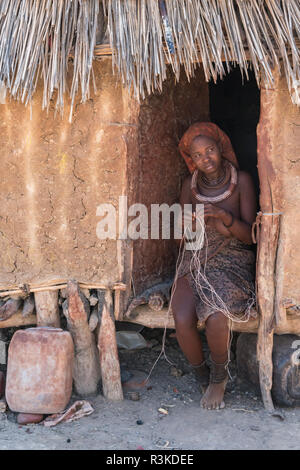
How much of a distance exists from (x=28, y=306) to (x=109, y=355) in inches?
25.6

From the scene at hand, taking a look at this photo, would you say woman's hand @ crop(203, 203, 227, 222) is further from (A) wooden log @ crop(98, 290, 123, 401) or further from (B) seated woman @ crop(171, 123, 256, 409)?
(A) wooden log @ crop(98, 290, 123, 401)

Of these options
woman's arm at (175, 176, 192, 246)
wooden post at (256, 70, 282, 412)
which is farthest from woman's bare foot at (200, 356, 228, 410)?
woman's arm at (175, 176, 192, 246)

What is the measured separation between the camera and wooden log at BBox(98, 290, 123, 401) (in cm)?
371

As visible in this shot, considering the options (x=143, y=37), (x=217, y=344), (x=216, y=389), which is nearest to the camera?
(x=143, y=37)

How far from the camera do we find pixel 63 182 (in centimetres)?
371

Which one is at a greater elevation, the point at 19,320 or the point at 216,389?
the point at 19,320

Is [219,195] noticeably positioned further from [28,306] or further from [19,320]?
[19,320]

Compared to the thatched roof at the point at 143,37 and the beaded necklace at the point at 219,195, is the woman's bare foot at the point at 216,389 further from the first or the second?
the thatched roof at the point at 143,37

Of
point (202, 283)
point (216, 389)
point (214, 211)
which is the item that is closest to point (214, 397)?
point (216, 389)

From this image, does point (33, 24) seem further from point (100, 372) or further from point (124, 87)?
point (100, 372)

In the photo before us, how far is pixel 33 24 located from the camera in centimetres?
336

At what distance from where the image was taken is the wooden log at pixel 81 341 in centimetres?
369

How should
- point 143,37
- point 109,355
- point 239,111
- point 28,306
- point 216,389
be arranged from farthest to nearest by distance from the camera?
point 239,111 → point 28,306 → point 109,355 → point 216,389 → point 143,37
